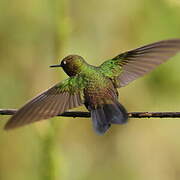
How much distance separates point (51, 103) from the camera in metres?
2.63

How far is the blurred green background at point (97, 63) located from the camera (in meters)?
4.89

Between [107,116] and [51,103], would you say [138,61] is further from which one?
[51,103]

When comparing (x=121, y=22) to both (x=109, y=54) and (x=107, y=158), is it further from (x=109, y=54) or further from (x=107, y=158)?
(x=107, y=158)

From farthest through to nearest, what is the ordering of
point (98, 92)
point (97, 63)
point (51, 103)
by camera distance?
1. point (97, 63)
2. point (98, 92)
3. point (51, 103)

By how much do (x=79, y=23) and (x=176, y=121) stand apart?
1.41 meters

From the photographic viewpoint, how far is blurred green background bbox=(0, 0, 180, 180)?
4.89m

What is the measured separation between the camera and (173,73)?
5.12 m

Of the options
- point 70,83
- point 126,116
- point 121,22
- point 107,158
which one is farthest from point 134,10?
point 126,116

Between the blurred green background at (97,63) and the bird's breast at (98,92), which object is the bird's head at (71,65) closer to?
the bird's breast at (98,92)

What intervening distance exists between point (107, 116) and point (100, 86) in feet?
1.15

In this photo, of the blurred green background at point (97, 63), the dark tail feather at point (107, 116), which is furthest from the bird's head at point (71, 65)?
the blurred green background at point (97, 63)

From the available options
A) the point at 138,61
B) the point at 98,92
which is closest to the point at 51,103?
the point at 98,92

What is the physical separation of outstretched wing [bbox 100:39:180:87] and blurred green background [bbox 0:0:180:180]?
151 cm

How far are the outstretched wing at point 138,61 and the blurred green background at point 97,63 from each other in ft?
4.95
